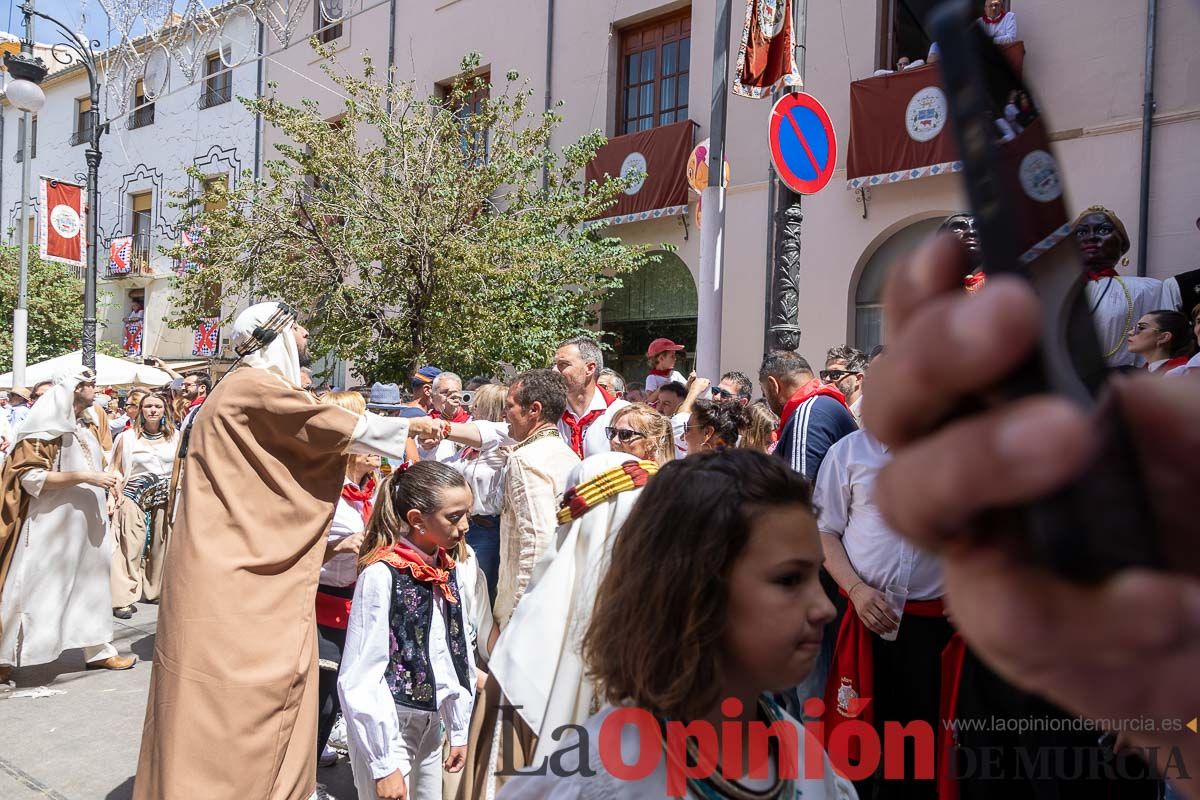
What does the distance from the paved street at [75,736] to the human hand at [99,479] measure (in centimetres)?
129

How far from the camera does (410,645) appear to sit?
3.16m

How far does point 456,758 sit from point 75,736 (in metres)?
2.81

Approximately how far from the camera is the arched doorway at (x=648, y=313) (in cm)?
1327

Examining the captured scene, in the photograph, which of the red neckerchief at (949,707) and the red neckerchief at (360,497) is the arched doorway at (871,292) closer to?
the red neckerchief at (360,497)

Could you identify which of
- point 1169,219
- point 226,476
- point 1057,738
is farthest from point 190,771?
point 1169,219

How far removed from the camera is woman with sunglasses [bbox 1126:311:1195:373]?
4.20 meters

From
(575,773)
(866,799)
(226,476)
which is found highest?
(226,476)

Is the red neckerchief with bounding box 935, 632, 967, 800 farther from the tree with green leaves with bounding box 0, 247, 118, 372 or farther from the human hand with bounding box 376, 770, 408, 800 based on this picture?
the tree with green leaves with bounding box 0, 247, 118, 372

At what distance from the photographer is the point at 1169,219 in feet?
28.3

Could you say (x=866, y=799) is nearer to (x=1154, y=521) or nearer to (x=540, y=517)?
(x=540, y=517)

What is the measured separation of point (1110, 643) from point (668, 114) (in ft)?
44.4

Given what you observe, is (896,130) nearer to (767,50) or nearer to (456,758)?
(767,50)

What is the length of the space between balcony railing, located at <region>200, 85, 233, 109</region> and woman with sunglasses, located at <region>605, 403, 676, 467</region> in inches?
772

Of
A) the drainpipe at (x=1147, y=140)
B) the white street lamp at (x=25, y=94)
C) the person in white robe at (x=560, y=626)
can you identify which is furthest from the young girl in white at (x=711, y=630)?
the white street lamp at (x=25, y=94)
